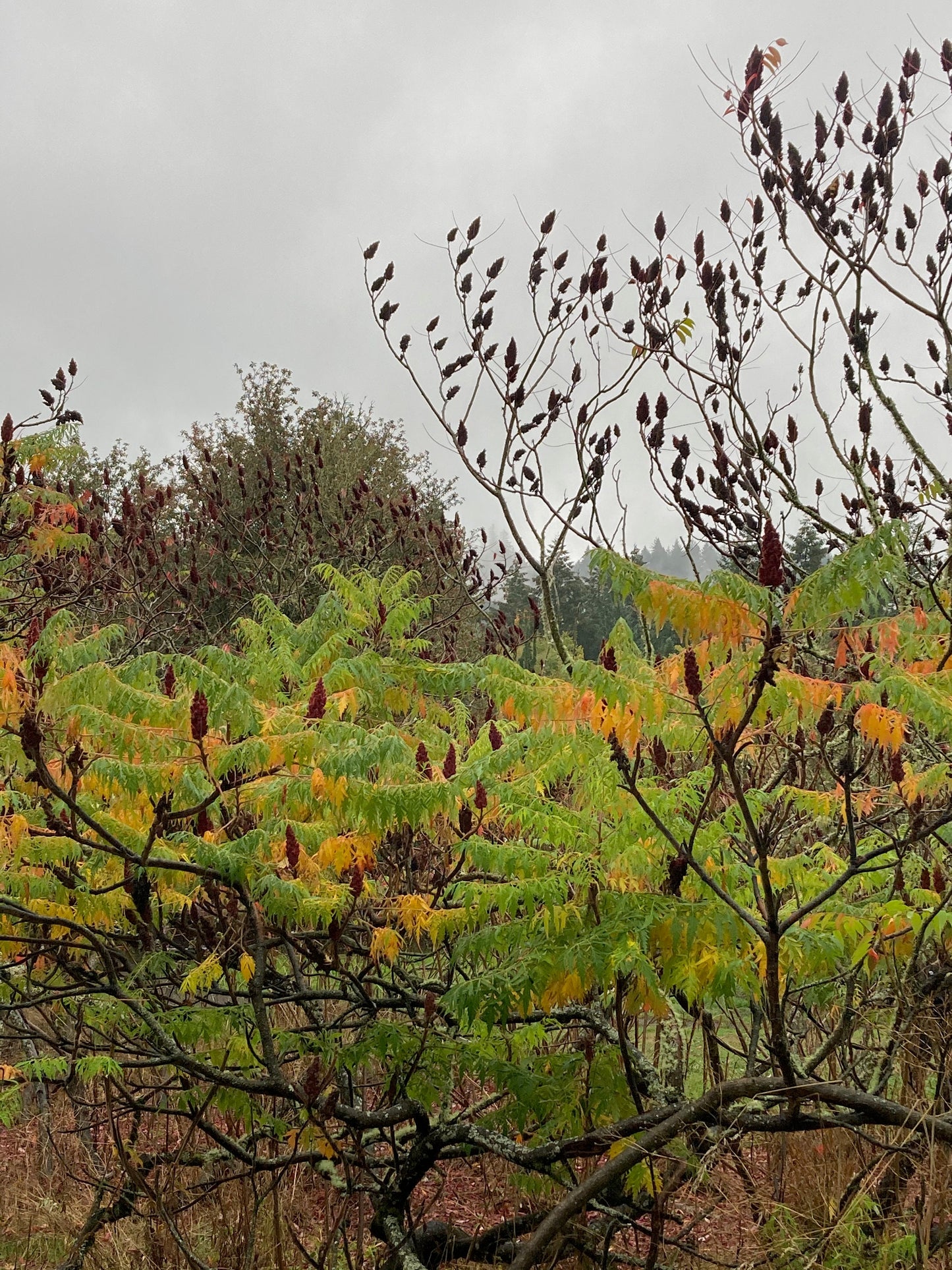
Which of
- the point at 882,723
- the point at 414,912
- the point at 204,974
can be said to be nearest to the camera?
the point at 882,723

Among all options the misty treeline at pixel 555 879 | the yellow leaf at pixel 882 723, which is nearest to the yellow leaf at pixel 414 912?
the misty treeline at pixel 555 879

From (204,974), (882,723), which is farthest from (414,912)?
(882,723)

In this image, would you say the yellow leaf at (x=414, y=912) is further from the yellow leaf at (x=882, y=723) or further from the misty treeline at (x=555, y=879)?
the yellow leaf at (x=882, y=723)

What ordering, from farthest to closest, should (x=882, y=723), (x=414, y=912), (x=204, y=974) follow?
1. (x=414, y=912)
2. (x=204, y=974)
3. (x=882, y=723)

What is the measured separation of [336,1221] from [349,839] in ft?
4.77

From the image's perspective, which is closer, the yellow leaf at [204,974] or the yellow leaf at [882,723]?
the yellow leaf at [882,723]

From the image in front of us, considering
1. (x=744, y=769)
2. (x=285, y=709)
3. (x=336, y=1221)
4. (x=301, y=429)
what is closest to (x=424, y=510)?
(x=301, y=429)

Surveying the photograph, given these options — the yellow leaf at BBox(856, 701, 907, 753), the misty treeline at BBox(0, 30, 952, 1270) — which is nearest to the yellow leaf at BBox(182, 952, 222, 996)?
the misty treeline at BBox(0, 30, 952, 1270)

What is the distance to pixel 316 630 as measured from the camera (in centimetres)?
517

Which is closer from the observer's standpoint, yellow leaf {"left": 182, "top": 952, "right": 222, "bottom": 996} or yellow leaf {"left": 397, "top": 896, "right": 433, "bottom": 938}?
yellow leaf {"left": 182, "top": 952, "right": 222, "bottom": 996}

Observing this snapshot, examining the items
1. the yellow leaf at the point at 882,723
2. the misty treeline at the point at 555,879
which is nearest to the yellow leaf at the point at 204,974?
the misty treeline at the point at 555,879

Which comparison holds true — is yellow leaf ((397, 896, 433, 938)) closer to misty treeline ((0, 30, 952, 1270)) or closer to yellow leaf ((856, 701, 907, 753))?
misty treeline ((0, 30, 952, 1270))

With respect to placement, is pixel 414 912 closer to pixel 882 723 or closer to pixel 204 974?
pixel 204 974

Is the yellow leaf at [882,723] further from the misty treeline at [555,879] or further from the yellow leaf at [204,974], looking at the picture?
the yellow leaf at [204,974]
